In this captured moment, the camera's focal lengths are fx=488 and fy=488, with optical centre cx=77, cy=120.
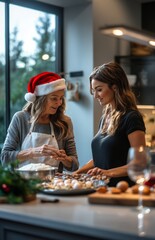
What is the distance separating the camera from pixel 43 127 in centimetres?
304

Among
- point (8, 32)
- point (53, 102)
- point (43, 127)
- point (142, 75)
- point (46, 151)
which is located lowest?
point (46, 151)

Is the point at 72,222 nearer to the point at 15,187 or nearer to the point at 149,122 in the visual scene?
the point at 15,187

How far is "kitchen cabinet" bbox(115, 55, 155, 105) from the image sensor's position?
17.0 ft

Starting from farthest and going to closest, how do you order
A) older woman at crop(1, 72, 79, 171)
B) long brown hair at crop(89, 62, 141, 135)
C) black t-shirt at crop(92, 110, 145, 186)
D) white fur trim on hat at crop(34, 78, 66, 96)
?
white fur trim on hat at crop(34, 78, 66, 96) → older woman at crop(1, 72, 79, 171) → long brown hair at crop(89, 62, 141, 135) → black t-shirt at crop(92, 110, 145, 186)

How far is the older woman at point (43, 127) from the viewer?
2.93 meters

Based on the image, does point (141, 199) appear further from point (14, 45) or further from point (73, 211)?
point (14, 45)

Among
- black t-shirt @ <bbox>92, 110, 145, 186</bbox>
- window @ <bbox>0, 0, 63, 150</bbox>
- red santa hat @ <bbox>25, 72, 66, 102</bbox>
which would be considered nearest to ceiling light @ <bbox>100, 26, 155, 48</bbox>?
red santa hat @ <bbox>25, 72, 66, 102</bbox>

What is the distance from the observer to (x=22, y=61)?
15.6 ft

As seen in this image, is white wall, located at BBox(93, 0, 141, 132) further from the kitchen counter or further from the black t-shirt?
the kitchen counter

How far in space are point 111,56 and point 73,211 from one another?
11.5 feet

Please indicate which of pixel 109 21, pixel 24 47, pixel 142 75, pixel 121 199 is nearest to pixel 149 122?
pixel 142 75

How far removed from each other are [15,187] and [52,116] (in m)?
1.14

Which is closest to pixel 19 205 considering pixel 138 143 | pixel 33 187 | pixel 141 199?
pixel 33 187

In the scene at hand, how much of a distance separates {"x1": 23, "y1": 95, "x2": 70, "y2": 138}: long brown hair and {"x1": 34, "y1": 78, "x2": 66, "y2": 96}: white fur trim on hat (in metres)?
0.03
